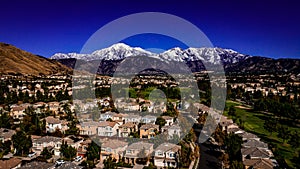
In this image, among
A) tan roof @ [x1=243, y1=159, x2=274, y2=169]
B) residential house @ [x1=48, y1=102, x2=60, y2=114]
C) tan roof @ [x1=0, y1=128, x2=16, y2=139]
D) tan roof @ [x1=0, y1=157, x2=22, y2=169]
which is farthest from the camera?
residential house @ [x1=48, y1=102, x2=60, y2=114]

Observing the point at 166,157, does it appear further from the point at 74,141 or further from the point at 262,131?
the point at 262,131

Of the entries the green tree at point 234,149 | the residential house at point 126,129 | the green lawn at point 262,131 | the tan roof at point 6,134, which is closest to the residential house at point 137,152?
the green tree at point 234,149

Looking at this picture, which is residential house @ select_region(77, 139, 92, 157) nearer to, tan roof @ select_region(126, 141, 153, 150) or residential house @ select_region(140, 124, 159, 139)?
tan roof @ select_region(126, 141, 153, 150)

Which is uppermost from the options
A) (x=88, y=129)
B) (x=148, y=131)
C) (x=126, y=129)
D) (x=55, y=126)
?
(x=55, y=126)

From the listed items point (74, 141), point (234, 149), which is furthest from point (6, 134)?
point (234, 149)

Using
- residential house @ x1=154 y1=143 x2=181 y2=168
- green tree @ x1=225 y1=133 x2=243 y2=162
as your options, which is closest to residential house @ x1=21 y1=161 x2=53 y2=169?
residential house @ x1=154 y1=143 x2=181 y2=168

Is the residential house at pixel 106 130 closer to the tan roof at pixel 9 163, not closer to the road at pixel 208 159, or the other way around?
the road at pixel 208 159
